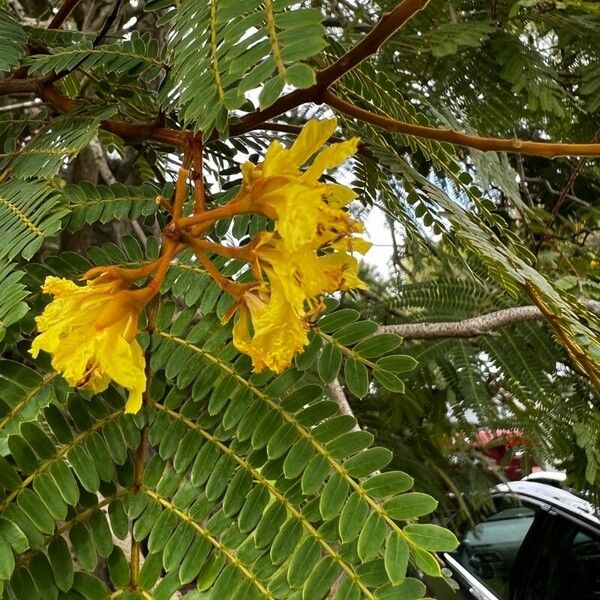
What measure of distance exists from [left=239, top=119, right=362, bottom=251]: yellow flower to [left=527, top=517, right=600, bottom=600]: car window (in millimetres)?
1930

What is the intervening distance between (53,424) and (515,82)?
94cm

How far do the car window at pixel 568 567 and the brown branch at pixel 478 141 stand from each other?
1.85 meters

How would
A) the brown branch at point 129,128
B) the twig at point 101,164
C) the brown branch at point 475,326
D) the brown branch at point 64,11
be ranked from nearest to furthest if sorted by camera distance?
the brown branch at point 129,128, the brown branch at point 64,11, the brown branch at point 475,326, the twig at point 101,164

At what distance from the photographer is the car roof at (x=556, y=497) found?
6.61 ft

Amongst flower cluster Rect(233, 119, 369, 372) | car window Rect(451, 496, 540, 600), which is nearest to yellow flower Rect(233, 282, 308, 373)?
flower cluster Rect(233, 119, 369, 372)

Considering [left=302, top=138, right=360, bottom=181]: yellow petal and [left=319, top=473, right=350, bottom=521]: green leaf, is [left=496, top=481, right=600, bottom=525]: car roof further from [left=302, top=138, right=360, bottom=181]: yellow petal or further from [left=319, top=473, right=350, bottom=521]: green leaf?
[left=302, top=138, right=360, bottom=181]: yellow petal

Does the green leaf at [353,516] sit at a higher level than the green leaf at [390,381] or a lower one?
lower

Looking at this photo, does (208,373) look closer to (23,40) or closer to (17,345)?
(17,345)

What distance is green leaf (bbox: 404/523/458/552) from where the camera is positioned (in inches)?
15.3

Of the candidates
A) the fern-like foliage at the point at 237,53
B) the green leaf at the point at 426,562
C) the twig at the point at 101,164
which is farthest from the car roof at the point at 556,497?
the fern-like foliage at the point at 237,53

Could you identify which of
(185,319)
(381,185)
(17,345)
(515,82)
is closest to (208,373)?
(185,319)

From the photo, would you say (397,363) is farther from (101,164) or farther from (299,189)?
(101,164)

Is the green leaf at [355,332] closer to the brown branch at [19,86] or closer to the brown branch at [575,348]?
the brown branch at [575,348]

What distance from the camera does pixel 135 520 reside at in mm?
434
